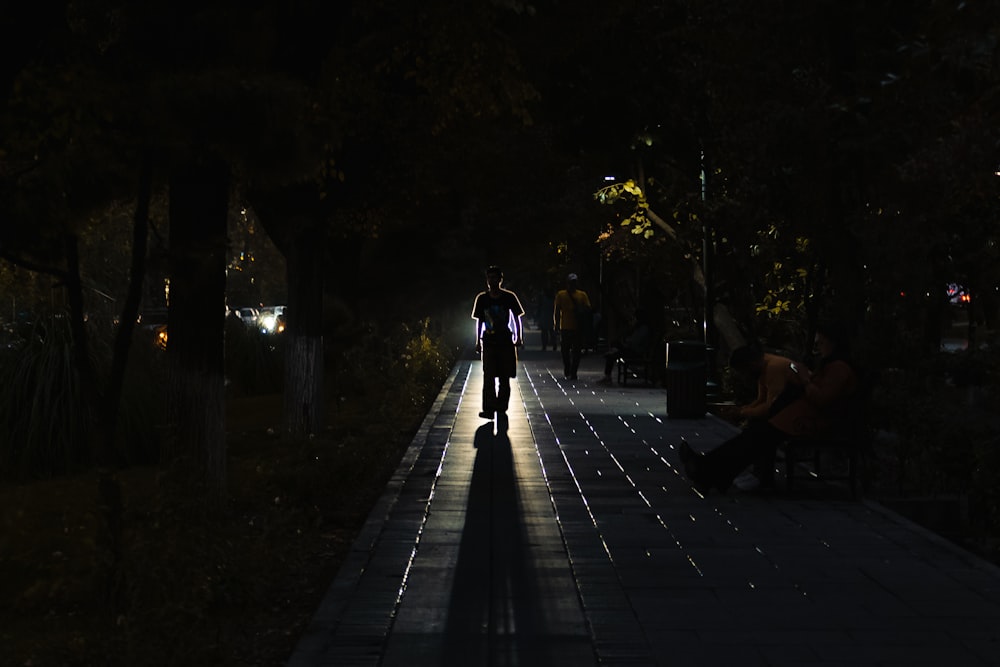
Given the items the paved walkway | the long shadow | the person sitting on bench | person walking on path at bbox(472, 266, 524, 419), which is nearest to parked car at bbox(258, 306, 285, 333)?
the person sitting on bench

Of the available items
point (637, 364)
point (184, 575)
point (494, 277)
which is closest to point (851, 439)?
point (184, 575)

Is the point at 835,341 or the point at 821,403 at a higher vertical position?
the point at 835,341

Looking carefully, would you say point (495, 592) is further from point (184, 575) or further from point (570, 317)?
point (570, 317)

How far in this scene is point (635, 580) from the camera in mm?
8422

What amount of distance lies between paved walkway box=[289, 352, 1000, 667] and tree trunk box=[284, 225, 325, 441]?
11.4 feet

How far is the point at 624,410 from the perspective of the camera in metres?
21.6

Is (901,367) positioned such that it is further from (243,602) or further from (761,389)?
(243,602)

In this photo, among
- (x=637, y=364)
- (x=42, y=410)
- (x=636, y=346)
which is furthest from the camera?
(x=636, y=346)

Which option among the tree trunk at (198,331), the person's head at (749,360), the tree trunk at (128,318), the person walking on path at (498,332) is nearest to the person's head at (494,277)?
the person walking on path at (498,332)

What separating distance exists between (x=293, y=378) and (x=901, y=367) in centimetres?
829

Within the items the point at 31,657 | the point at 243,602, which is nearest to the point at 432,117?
the point at 243,602

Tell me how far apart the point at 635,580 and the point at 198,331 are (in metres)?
4.30

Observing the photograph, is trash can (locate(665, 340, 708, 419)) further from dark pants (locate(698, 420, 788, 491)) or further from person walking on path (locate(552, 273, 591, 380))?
person walking on path (locate(552, 273, 591, 380))

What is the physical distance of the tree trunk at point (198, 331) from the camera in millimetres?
11164
